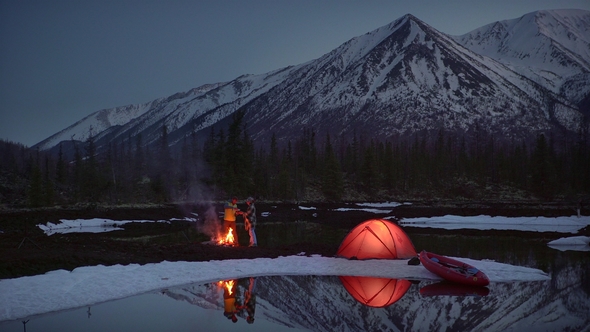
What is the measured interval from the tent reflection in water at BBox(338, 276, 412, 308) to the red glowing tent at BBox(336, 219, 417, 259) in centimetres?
333

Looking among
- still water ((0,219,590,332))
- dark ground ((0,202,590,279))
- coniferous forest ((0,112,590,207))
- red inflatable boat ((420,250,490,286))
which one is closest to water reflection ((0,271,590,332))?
still water ((0,219,590,332))

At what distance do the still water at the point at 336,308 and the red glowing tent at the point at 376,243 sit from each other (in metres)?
3.48

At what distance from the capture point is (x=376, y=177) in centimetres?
10219

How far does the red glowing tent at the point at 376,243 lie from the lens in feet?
70.4

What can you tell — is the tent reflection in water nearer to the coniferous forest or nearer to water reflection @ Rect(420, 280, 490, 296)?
water reflection @ Rect(420, 280, 490, 296)

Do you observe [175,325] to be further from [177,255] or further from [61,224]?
[61,224]

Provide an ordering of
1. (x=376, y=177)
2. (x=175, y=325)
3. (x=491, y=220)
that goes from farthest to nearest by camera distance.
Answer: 1. (x=376, y=177)
2. (x=491, y=220)
3. (x=175, y=325)

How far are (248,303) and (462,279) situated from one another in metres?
7.37

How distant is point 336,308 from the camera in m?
13.9

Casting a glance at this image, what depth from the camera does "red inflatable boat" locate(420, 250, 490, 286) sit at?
16672mm

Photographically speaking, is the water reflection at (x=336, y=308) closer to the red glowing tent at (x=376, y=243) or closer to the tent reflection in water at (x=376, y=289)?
the tent reflection in water at (x=376, y=289)

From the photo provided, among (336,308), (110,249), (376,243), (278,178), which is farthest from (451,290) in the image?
(278,178)

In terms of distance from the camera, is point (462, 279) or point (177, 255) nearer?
point (462, 279)

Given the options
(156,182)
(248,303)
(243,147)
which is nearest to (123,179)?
(156,182)
